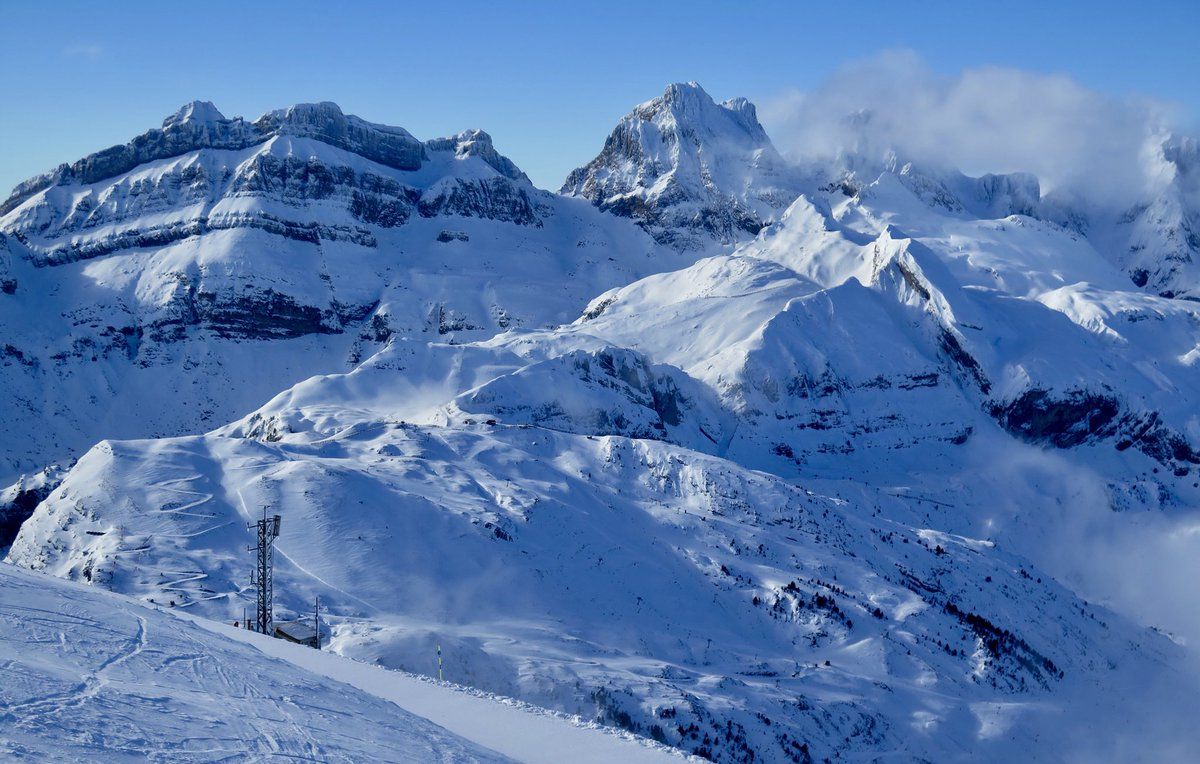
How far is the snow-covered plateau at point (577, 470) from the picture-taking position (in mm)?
53125

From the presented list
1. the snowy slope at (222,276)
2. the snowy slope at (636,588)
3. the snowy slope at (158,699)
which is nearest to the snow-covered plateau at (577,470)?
the snowy slope at (158,699)

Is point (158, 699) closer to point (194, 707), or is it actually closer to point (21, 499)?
point (194, 707)

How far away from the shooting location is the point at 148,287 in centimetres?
16138

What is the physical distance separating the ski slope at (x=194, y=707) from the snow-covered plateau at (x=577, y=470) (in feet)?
0.44

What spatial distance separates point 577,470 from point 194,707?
6568 cm

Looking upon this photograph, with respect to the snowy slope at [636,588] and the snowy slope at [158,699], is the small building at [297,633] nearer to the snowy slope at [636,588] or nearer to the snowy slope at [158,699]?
the snowy slope at [636,588]

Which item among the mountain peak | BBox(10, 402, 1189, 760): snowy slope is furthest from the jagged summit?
BBox(10, 402, 1189, 760): snowy slope

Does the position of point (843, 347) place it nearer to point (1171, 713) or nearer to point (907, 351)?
point (907, 351)

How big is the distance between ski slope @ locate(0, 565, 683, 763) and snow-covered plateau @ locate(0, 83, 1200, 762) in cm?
13

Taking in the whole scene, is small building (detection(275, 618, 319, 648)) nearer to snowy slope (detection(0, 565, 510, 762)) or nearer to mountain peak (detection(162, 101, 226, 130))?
snowy slope (detection(0, 565, 510, 762))

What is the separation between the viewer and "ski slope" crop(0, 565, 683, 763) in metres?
17.5

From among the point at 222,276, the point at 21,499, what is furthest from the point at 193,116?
the point at 21,499

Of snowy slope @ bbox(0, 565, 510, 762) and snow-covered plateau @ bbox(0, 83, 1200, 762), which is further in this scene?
snow-covered plateau @ bbox(0, 83, 1200, 762)

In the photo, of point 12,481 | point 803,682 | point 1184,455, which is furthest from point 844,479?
point 12,481
